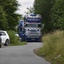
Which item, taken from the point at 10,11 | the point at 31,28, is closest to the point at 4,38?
the point at 31,28

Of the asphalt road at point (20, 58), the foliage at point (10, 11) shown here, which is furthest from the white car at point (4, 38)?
the foliage at point (10, 11)

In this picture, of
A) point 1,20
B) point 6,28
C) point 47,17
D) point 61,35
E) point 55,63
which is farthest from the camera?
point 47,17

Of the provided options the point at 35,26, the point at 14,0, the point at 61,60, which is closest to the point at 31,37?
the point at 35,26

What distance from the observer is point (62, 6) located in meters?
25.1

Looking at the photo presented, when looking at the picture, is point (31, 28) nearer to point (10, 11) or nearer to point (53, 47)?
point (10, 11)

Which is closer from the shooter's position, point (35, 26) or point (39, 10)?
point (35, 26)

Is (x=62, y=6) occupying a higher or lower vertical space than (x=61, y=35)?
Answer: higher

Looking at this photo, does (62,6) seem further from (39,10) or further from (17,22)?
(39,10)

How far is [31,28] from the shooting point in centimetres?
5731

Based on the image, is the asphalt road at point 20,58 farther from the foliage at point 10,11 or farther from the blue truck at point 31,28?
the foliage at point 10,11

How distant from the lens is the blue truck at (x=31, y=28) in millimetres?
56594

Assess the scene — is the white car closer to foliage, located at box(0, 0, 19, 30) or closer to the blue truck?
the blue truck

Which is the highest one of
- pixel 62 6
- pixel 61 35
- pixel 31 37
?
pixel 62 6

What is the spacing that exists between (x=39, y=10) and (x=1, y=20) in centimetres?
2883
